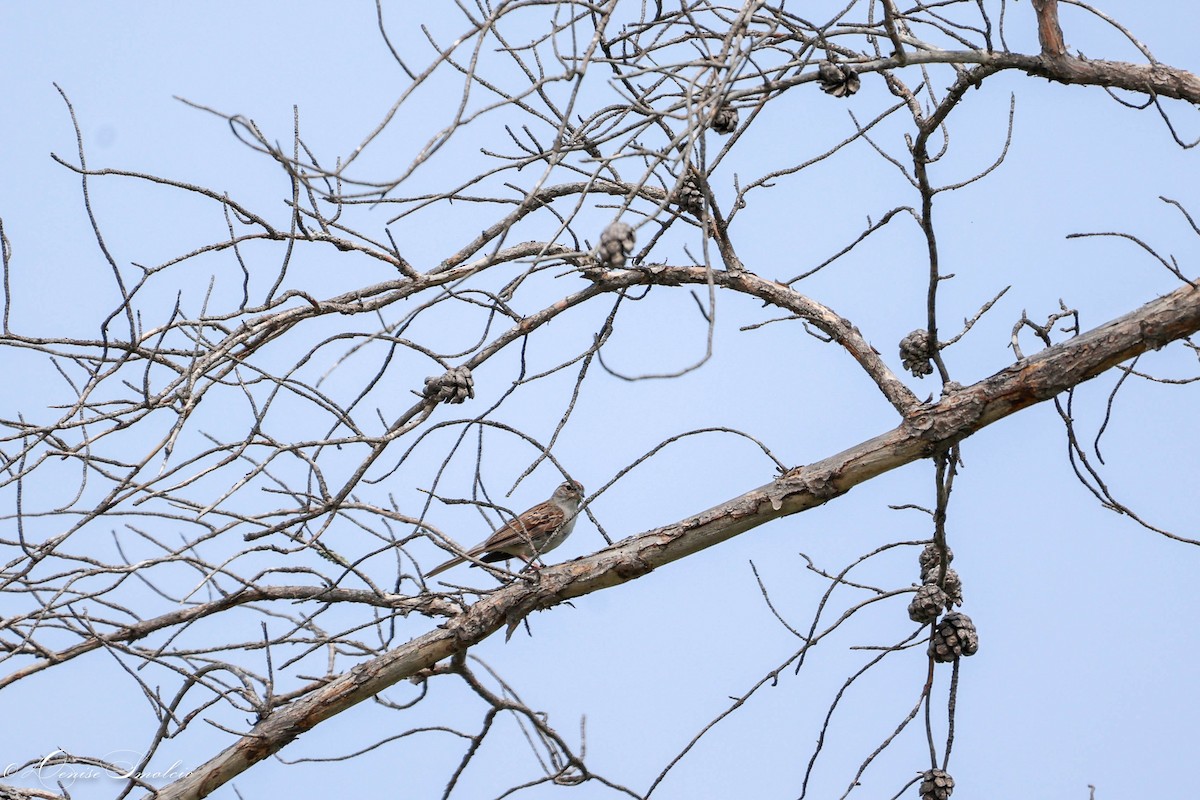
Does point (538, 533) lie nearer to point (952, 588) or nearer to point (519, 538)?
point (519, 538)

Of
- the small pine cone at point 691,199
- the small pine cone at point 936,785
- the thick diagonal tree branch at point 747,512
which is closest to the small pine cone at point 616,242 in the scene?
the thick diagonal tree branch at point 747,512

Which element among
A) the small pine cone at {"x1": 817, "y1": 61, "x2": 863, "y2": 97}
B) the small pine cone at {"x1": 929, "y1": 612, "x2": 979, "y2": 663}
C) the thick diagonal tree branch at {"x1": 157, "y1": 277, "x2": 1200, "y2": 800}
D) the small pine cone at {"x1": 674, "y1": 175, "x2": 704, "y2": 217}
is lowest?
the small pine cone at {"x1": 929, "y1": 612, "x2": 979, "y2": 663}

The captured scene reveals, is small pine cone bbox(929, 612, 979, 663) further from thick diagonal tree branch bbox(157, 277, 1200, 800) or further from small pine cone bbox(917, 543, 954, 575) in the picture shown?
thick diagonal tree branch bbox(157, 277, 1200, 800)

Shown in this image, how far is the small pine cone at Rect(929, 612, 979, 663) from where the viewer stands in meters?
3.74

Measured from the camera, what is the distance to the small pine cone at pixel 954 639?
374 cm

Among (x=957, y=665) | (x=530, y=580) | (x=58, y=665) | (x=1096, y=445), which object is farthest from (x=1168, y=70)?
(x=58, y=665)

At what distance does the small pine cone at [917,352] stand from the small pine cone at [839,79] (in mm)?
972

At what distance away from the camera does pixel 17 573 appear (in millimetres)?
3125

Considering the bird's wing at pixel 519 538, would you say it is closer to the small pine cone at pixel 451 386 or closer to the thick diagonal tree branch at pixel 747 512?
the thick diagonal tree branch at pixel 747 512

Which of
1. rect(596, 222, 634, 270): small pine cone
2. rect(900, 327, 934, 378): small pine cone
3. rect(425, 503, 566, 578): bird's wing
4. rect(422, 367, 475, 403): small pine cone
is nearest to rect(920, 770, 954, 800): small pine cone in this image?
rect(900, 327, 934, 378): small pine cone

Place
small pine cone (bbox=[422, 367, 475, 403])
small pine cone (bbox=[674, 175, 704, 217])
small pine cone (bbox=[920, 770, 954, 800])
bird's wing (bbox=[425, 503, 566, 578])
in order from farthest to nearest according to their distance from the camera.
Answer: bird's wing (bbox=[425, 503, 566, 578])
small pine cone (bbox=[674, 175, 704, 217])
small pine cone (bbox=[920, 770, 954, 800])
small pine cone (bbox=[422, 367, 475, 403])

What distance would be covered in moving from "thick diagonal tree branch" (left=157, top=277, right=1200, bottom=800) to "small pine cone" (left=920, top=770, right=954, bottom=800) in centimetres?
93

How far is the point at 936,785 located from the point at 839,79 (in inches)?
84.7

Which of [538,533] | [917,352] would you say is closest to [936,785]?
[917,352]
